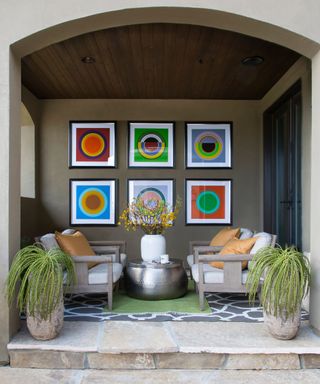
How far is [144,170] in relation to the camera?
6.52 metres

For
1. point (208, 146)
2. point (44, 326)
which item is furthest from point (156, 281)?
point (208, 146)

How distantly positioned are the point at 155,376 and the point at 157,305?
1.34 m

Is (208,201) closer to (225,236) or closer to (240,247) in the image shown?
(225,236)

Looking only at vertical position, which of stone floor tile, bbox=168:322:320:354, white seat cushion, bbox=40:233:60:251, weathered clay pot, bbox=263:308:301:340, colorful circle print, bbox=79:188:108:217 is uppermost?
colorful circle print, bbox=79:188:108:217

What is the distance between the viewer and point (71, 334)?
330 cm

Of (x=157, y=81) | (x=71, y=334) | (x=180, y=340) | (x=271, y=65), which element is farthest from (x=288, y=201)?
(x=71, y=334)

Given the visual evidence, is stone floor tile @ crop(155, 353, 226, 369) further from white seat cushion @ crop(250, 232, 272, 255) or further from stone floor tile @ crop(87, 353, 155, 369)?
white seat cushion @ crop(250, 232, 272, 255)

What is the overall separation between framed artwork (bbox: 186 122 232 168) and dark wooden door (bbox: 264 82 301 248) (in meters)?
0.60

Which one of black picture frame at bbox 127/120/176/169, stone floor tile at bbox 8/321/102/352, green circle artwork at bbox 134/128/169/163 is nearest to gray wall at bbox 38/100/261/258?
black picture frame at bbox 127/120/176/169

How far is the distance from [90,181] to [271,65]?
313 cm

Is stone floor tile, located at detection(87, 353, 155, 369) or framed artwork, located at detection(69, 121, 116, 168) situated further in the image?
framed artwork, located at detection(69, 121, 116, 168)

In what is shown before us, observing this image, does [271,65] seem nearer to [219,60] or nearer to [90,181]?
[219,60]

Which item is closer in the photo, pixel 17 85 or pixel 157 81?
pixel 17 85

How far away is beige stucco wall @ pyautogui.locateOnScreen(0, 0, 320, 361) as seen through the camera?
319cm
